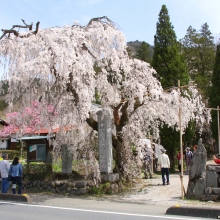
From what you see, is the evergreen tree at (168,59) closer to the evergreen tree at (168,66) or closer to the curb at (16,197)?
the evergreen tree at (168,66)

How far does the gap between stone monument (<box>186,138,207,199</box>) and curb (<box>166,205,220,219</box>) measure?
2.61 m

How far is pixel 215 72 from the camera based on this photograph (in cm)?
2525

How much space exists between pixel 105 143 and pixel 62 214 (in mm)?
4896

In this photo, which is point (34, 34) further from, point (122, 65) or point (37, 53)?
point (122, 65)

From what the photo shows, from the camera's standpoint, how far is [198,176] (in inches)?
A: 448

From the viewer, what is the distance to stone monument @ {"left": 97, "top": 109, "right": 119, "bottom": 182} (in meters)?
13.3

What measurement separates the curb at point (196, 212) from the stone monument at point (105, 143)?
4.63 meters

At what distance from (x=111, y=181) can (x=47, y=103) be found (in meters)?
4.09

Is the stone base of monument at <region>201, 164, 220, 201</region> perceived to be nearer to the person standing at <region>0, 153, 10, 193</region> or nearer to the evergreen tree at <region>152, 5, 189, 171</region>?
the person standing at <region>0, 153, 10, 193</region>

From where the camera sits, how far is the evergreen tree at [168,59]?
22.5m

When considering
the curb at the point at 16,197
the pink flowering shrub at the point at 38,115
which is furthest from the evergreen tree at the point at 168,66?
the curb at the point at 16,197

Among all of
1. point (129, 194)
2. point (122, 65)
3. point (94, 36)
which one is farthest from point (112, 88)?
point (129, 194)

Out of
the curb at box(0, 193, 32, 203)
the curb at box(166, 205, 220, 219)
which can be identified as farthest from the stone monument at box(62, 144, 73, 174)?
the curb at box(166, 205, 220, 219)

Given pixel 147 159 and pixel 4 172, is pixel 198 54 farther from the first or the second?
pixel 4 172
